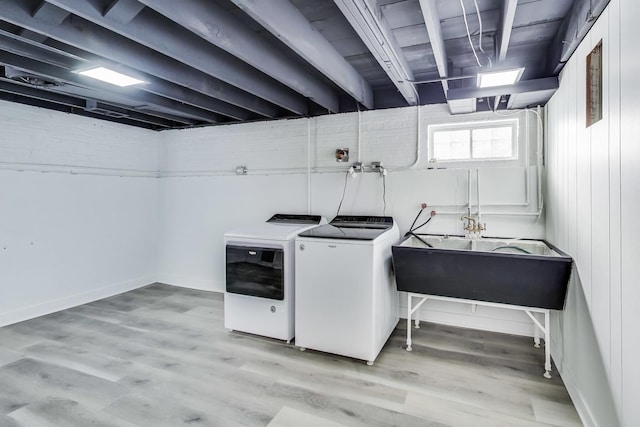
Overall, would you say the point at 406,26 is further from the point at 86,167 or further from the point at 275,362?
the point at 86,167

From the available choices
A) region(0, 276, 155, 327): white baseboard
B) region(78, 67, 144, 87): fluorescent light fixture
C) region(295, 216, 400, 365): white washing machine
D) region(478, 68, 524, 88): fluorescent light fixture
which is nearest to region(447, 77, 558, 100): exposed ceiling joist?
region(478, 68, 524, 88): fluorescent light fixture

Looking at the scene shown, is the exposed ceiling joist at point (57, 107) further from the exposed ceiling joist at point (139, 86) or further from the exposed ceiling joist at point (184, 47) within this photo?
the exposed ceiling joist at point (184, 47)

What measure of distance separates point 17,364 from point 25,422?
2.93 feet

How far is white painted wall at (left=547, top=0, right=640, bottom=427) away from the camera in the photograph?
53.9 inches

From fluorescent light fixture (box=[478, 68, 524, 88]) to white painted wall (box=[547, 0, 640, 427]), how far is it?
308 millimetres

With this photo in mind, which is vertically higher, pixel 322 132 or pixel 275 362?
pixel 322 132

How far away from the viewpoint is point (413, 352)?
9.37ft

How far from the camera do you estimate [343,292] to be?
106 inches

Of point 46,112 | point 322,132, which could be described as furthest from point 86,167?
point 322,132

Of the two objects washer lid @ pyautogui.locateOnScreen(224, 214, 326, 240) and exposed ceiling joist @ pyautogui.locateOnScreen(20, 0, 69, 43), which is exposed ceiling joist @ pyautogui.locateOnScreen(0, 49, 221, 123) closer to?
exposed ceiling joist @ pyautogui.locateOnScreen(20, 0, 69, 43)

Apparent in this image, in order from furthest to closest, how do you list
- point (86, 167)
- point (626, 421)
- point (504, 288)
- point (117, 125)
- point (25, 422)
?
1. point (117, 125)
2. point (86, 167)
3. point (504, 288)
4. point (25, 422)
5. point (626, 421)

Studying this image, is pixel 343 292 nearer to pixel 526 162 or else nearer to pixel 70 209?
pixel 526 162

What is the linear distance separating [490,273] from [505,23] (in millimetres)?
1620

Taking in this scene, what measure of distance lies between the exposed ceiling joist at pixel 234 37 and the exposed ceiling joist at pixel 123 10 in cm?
23
